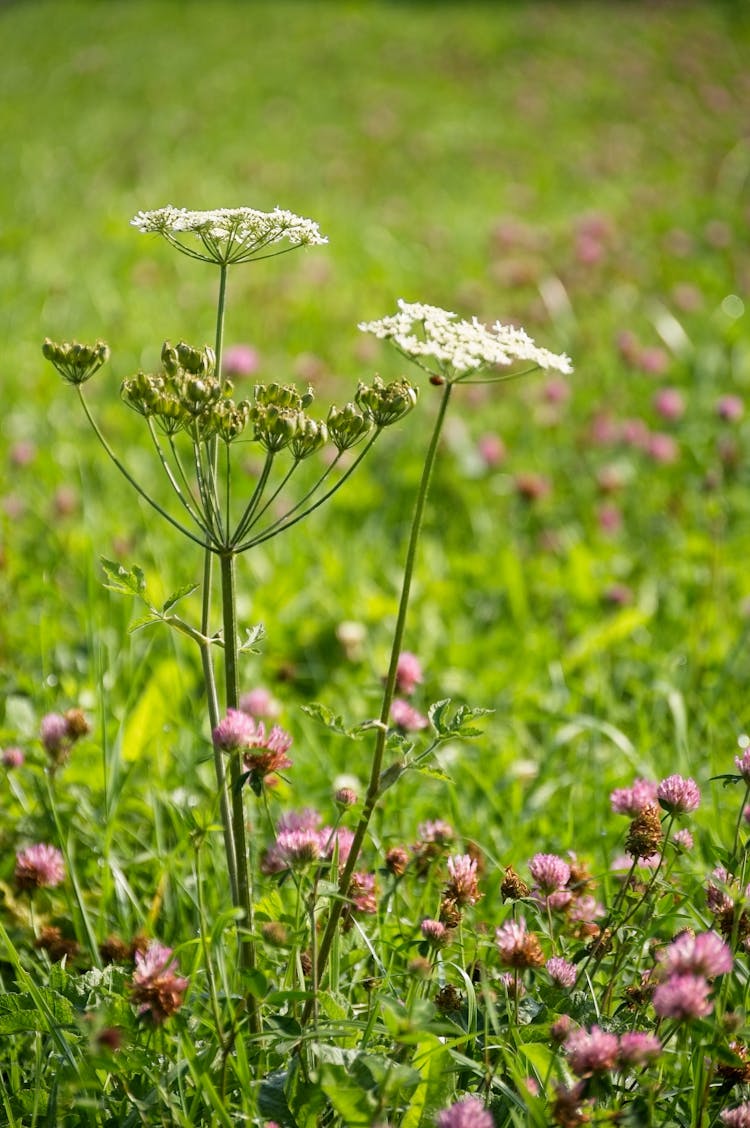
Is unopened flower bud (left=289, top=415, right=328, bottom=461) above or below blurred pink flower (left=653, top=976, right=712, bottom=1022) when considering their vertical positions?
above

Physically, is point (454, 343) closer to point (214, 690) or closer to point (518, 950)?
point (214, 690)

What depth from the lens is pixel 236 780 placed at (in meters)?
1.34

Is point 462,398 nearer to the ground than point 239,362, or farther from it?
nearer to the ground

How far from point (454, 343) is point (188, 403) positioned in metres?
0.32

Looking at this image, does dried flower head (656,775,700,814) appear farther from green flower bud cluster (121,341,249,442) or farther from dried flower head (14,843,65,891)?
dried flower head (14,843,65,891)

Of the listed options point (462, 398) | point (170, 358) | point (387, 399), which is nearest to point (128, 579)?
point (170, 358)

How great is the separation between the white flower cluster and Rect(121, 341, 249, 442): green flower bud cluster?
188 millimetres

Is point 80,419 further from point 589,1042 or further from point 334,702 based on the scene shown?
point 589,1042

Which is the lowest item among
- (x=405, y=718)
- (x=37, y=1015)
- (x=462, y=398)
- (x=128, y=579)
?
(x=462, y=398)

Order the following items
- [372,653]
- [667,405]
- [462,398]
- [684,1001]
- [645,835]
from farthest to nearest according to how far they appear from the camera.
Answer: [462,398]
[667,405]
[372,653]
[645,835]
[684,1001]

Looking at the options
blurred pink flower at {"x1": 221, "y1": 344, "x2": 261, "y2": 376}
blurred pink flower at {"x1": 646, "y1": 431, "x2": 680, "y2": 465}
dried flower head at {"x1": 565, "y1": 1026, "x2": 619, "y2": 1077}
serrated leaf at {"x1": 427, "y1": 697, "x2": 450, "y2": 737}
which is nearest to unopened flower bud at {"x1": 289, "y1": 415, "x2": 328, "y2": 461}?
serrated leaf at {"x1": 427, "y1": 697, "x2": 450, "y2": 737}

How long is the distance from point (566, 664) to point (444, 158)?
305 inches

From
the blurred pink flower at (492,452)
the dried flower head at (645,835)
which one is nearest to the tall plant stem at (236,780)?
the dried flower head at (645,835)

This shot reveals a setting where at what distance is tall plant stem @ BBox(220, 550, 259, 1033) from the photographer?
4.28 feet
